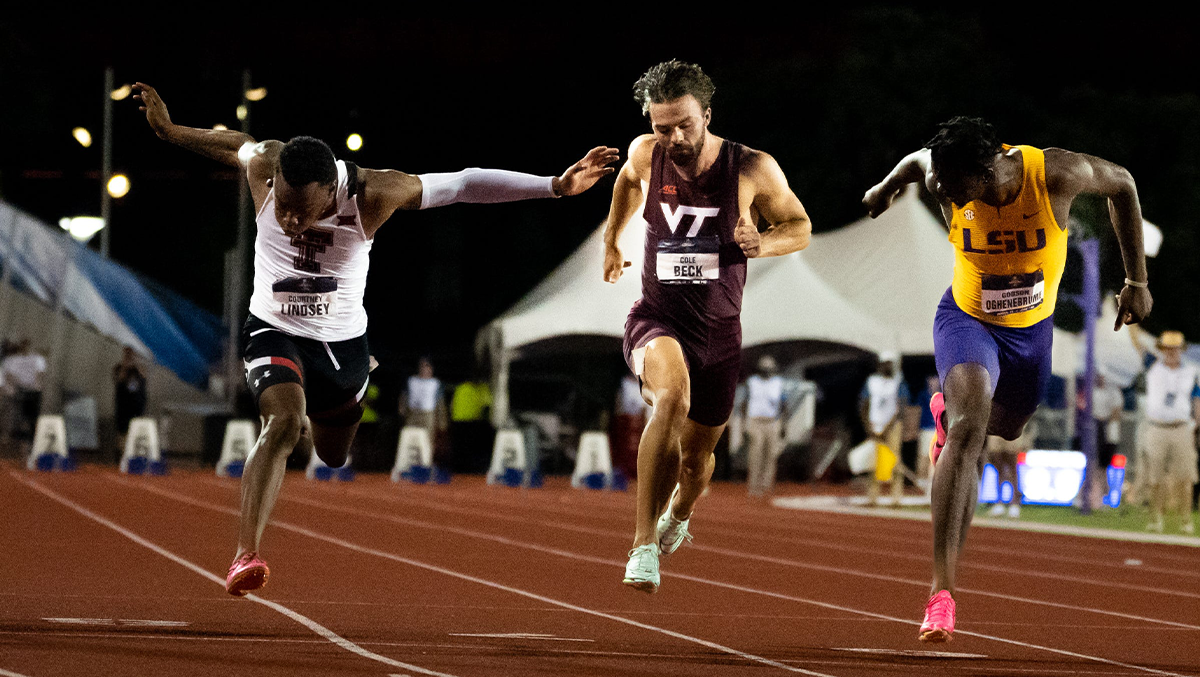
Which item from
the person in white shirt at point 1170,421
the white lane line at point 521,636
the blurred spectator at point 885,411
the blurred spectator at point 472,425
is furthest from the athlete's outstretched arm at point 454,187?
the blurred spectator at point 472,425

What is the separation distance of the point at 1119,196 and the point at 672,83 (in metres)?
1.82

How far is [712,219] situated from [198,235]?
43.0 metres

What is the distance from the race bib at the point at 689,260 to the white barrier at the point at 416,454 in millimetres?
17158

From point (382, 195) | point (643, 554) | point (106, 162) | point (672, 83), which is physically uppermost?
point (106, 162)

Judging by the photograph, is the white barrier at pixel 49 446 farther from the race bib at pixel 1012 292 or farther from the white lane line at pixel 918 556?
the race bib at pixel 1012 292

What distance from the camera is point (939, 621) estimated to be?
618cm

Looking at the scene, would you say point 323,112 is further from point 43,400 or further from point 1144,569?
point 1144,569

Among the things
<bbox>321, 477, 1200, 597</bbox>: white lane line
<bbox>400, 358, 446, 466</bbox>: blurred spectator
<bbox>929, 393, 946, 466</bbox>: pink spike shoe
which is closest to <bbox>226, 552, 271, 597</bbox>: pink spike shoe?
<bbox>929, 393, 946, 466</bbox>: pink spike shoe

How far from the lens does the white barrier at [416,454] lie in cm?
2402

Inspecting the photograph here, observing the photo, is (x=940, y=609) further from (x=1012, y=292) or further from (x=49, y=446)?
(x=49, y=446)

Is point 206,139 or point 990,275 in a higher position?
point 206,139

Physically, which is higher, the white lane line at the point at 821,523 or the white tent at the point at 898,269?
the white tent at the point at 898,269

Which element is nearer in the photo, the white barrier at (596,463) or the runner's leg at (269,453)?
the runner's leg at (269,453)

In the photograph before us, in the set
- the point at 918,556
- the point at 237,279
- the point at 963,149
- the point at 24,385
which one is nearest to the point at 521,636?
the point at 963,149
